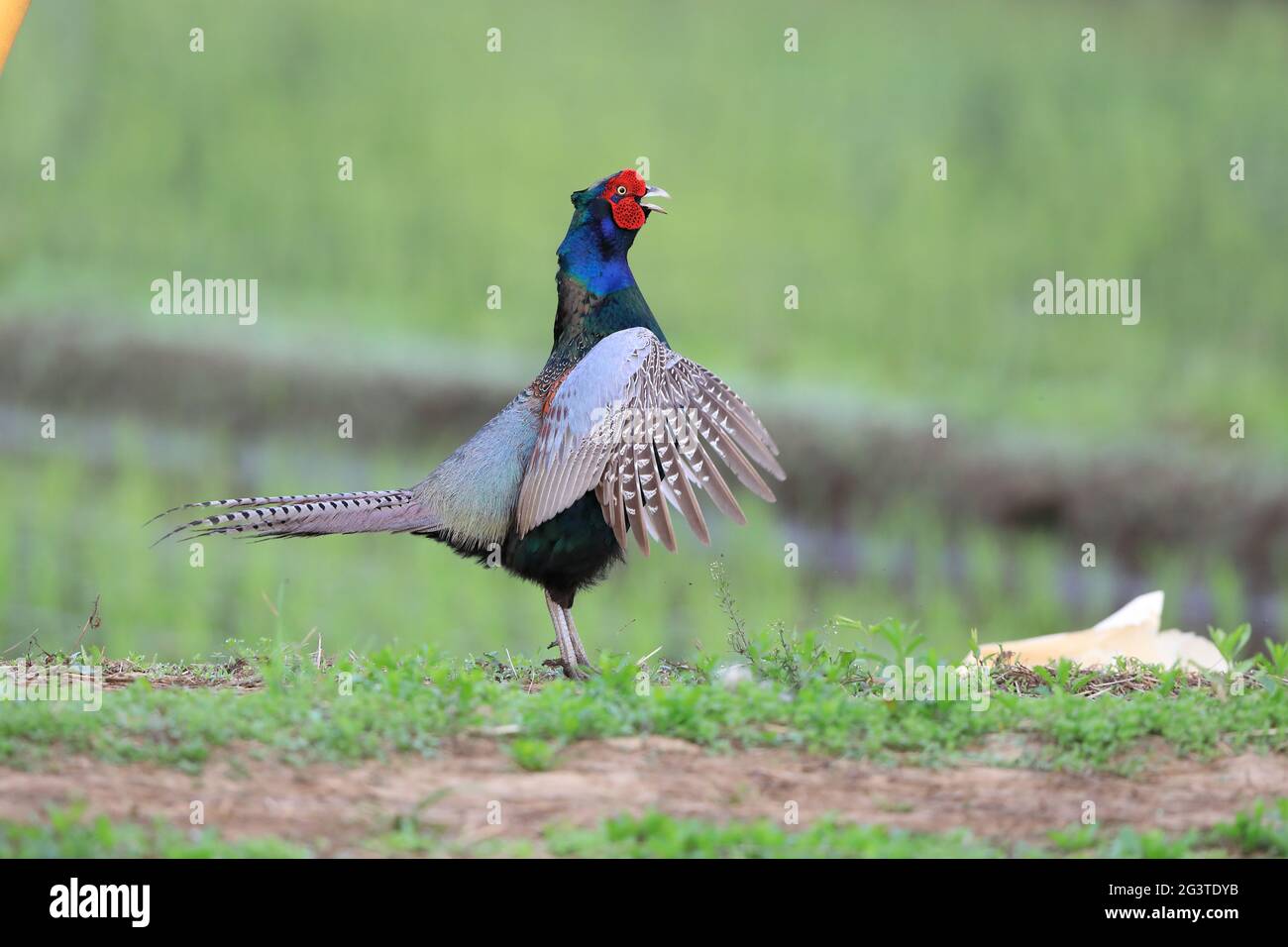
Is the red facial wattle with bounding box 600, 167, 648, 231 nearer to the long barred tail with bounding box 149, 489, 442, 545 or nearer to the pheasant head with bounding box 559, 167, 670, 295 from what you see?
the pheasant head with bounding box 559, 167, 670, 295

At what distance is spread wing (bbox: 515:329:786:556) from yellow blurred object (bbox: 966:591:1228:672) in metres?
1.33

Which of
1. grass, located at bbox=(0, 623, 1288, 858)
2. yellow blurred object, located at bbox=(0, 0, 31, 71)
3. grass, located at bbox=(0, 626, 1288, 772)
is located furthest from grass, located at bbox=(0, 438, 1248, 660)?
yellow blurred object, located at bbox=(0, 0, 31, 71)

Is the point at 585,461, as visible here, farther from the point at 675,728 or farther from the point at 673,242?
the point at 673,242

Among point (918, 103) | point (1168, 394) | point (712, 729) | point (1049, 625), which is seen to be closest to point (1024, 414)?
point (1168, 394)

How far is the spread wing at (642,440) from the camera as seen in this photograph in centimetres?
539

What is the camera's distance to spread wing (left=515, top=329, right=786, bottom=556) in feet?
17.7

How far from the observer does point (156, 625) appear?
7.84 meters

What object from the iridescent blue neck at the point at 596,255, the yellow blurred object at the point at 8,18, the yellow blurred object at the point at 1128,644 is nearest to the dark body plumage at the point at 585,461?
the iridescent blue neck at the point at 596,255

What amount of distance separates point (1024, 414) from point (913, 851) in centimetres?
622

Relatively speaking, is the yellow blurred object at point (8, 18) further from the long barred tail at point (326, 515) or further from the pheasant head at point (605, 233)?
the pheasant head at point (605, 233)

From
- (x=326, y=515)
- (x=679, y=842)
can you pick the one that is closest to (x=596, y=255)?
(x=326, y=515)

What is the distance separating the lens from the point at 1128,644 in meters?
6.27
